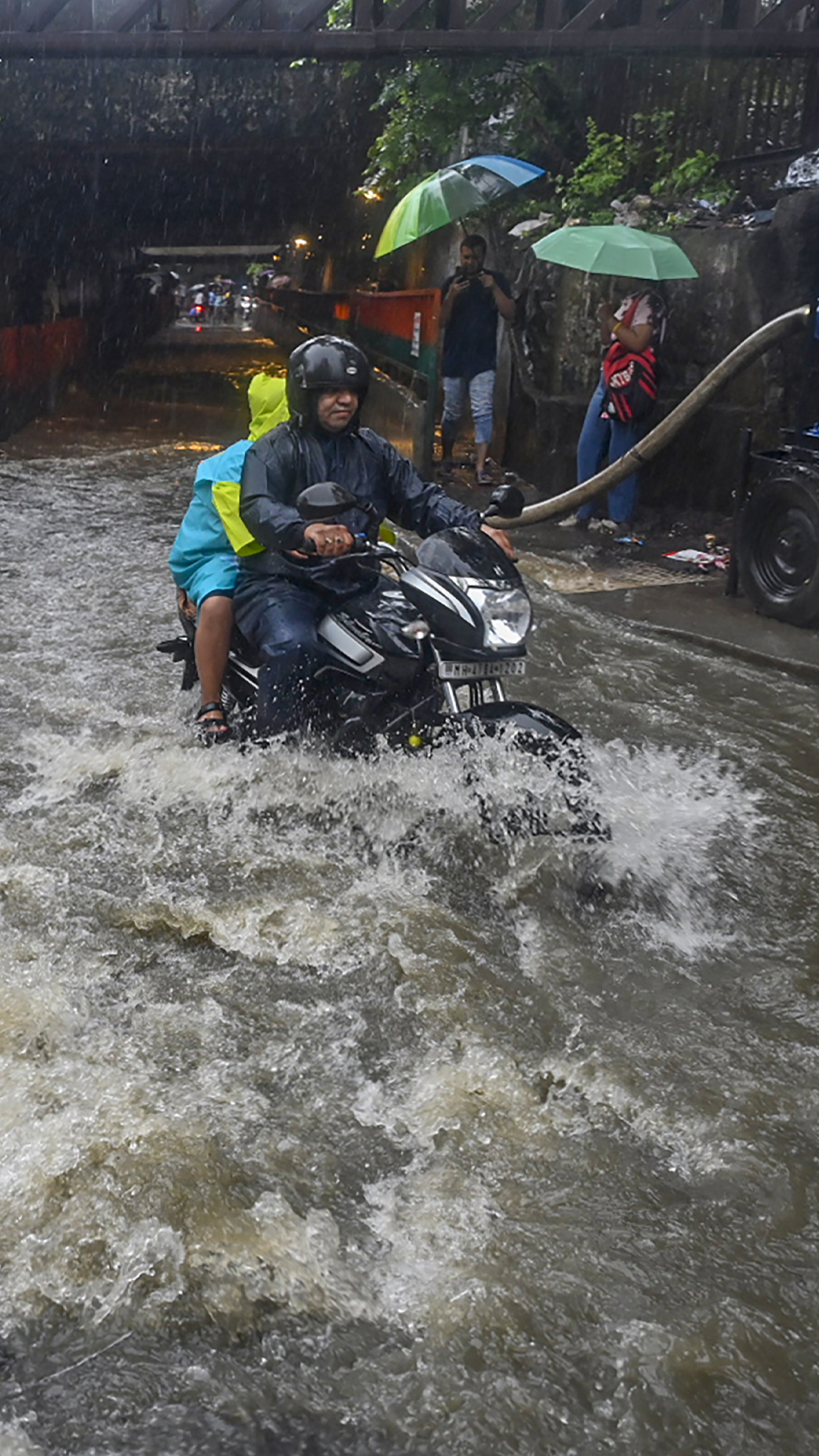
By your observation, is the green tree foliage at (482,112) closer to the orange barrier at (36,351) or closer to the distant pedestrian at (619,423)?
the distant pedestrian at (619,423)

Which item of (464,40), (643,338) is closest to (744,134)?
(464,40)

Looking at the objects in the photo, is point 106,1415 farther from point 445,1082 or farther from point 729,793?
point 729,793

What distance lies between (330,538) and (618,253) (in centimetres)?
651

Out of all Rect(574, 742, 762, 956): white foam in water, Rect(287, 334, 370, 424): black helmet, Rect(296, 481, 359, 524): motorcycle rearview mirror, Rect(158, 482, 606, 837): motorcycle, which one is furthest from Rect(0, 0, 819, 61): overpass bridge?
Rect(296, 481, 359, 524): motorcycle rearview mirror

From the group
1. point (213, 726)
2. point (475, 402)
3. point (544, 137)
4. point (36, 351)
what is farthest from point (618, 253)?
point (36, 351)

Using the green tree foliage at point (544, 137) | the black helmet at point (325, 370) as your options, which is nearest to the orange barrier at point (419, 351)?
the green tree foliage at point (544, 137)

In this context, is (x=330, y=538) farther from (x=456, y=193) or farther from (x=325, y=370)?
(x=456, y=193)

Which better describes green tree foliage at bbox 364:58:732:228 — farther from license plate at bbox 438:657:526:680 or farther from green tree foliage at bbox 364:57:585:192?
license plate at bbox 438:657:526:680

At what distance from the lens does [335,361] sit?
5.04 m

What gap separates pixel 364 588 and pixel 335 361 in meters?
0.90

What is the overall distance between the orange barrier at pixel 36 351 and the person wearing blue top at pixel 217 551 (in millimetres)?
15670

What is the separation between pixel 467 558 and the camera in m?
4.76

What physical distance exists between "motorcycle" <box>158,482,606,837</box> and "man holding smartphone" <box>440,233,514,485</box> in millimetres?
7765

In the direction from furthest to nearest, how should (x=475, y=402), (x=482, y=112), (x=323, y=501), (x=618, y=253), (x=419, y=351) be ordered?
(x=482, y=112) → (x=419, y=351) → (x=475, y=402) → (x=618, y=253) → (x=323, y=501)
